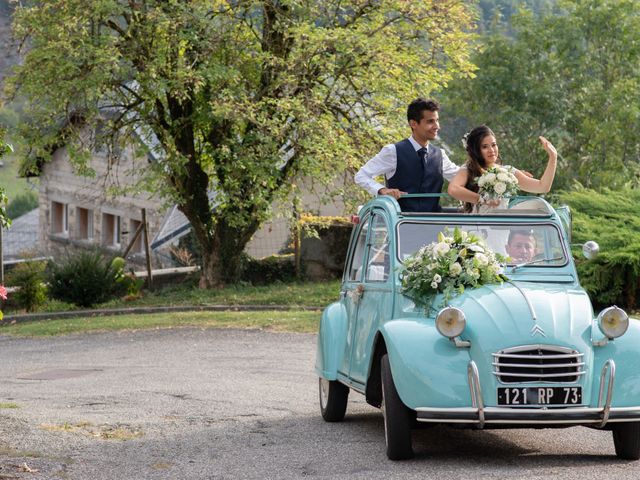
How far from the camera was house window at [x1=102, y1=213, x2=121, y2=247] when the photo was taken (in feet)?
150

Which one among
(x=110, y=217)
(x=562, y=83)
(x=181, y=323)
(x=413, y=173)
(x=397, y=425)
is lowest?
(x=181, y=323)

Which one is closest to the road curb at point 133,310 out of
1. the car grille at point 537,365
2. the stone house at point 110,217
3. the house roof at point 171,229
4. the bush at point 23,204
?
the stone house at point 110,217

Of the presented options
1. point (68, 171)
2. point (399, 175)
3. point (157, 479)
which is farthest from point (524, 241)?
point (68, 171)

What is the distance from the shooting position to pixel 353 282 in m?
10.6

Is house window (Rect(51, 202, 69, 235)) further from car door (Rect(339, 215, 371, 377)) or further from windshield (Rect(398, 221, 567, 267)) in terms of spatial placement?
windshield (Rect(398, 221, 567, 267))

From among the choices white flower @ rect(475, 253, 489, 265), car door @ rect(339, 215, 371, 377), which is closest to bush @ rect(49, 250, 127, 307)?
car door @ rect(339, 215, 371, 377)

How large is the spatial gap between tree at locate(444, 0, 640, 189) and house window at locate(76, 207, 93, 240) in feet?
47.7

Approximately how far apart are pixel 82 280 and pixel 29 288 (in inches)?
43.9

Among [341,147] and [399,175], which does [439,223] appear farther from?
[341,147]

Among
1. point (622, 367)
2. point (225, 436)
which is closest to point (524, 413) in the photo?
point (622, 367)

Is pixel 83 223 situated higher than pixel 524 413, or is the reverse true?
pixel 83 223

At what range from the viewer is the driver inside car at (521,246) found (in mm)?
9672

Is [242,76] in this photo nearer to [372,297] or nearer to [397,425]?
[372,297]

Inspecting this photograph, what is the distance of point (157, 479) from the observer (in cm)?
813
